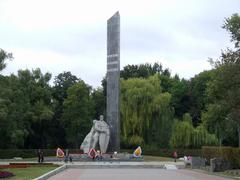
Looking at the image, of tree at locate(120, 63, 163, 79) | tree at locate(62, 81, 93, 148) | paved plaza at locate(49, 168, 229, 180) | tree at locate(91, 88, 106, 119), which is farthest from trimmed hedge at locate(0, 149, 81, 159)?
paved plaza at locate(49, 168, 229, 180)

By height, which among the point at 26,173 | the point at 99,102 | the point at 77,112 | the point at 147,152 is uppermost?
the point at 99,102

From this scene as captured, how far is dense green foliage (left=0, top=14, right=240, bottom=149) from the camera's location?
63125 millimetres

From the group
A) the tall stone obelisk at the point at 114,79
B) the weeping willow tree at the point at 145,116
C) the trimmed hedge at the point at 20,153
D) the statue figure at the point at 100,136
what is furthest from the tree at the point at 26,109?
the tall stone obelisk at the point at 114,79

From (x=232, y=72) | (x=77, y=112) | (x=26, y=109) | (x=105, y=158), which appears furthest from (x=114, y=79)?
(x=232, y=72)

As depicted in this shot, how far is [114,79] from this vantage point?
5594 cm

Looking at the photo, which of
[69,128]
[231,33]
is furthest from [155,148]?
[231,33]

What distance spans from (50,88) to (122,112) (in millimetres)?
14588

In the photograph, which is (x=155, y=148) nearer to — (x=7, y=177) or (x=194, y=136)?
(x=194, y=136)

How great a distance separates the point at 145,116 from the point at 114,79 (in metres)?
9.24

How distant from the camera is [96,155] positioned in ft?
171

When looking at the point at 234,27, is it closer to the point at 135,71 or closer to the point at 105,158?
the point at 105,158

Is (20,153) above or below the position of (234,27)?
below

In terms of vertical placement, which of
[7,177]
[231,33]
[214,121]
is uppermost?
[231,33]

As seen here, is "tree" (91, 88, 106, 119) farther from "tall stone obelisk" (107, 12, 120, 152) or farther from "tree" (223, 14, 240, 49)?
"tree" (223, 14, 240, 49)
